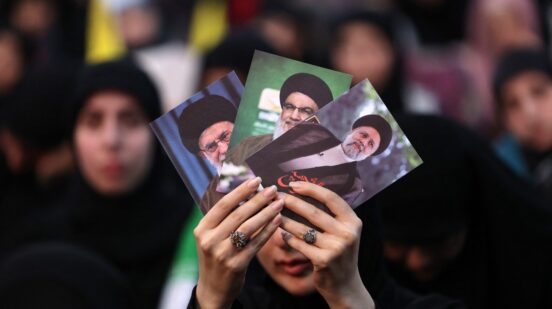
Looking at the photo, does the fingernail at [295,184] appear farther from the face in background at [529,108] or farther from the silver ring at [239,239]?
the face in background at [529,108]

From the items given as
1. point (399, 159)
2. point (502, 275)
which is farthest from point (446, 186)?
point (399, 159)

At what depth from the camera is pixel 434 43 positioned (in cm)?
764

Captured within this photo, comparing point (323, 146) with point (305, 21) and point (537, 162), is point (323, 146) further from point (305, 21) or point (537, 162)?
point (305, 21)

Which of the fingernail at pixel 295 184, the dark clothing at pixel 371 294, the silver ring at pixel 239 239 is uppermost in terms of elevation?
the fingernail at pixel 295 184

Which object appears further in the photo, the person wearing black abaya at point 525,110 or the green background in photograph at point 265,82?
the person wearing black abaya at point 525,110

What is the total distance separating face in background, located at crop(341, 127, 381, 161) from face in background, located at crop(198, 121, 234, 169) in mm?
291

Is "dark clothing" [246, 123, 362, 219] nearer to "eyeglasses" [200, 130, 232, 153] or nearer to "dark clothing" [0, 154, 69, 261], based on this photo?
"eyeglasses" [200, 130, 232, 153]

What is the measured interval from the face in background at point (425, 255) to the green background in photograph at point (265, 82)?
1.22m

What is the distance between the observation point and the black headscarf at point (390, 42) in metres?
6.35

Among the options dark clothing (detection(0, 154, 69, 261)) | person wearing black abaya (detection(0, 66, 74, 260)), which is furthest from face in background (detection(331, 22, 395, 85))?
dark clothing (detection(0, 154, 69, 261))

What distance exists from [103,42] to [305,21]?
5.19 ft

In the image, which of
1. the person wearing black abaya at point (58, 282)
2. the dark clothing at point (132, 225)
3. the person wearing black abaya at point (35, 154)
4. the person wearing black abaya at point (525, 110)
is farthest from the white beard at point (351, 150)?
the person wearing black abaya at point (35, 154)

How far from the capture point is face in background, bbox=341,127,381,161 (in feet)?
7.86

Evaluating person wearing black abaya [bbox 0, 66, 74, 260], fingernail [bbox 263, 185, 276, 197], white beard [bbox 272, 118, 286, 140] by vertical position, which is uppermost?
person wearing black abaya [bbox 0, 66, 74, 260]
